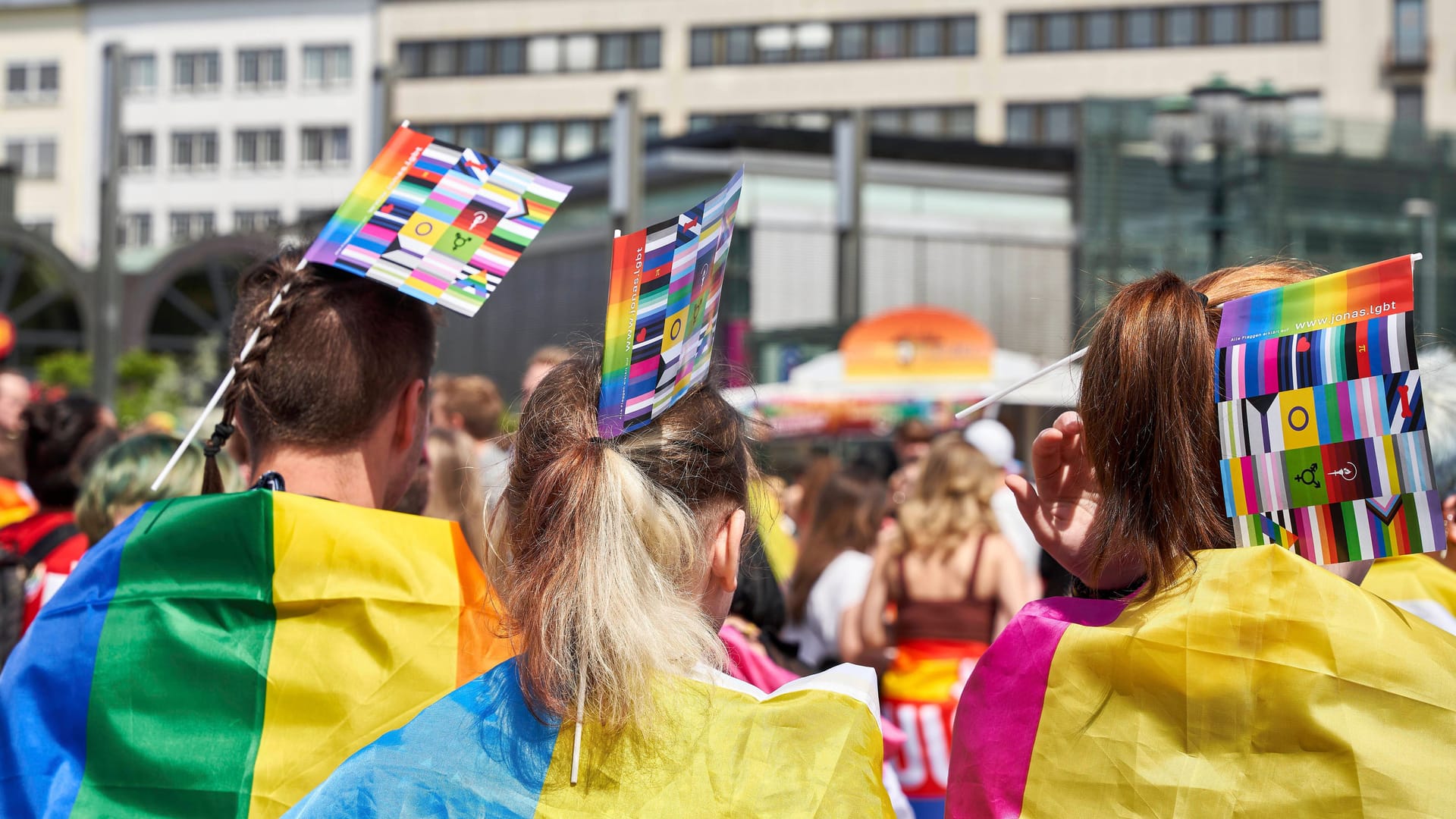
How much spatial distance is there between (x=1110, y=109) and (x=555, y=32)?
2678 centimetres

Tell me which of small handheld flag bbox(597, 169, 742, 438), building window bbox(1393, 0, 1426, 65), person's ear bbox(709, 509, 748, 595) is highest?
building window bbox(1393, 0, 1426, 65)

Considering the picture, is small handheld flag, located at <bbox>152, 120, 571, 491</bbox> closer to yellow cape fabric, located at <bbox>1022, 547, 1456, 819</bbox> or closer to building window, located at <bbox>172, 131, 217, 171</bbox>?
yellow cape fabric, located at <bbox>1022, 547, 1456, 819</bbox>

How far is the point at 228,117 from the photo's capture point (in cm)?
5275

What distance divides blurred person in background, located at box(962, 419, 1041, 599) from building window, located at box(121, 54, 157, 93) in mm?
51668

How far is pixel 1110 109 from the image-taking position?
840 inches

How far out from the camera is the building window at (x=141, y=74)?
53281 mm

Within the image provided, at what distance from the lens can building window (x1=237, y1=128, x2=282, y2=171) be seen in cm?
5234

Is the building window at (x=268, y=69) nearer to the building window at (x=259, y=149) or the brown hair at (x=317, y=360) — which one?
the building window at (x=259, y=149)

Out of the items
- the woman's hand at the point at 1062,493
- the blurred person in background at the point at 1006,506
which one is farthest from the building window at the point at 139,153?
the woman's hand at the point at 1062,493

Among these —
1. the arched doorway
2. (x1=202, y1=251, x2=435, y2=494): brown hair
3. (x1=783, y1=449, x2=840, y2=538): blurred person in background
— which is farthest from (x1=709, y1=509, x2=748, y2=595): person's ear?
the arched doorway

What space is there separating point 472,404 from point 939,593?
203 centimetres

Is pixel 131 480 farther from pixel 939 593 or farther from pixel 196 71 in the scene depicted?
pixel 196 71

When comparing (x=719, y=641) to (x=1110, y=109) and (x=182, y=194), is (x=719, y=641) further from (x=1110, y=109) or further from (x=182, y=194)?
(x=182, y=194)

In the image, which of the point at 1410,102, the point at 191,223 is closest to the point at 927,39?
the point at 1410,102
